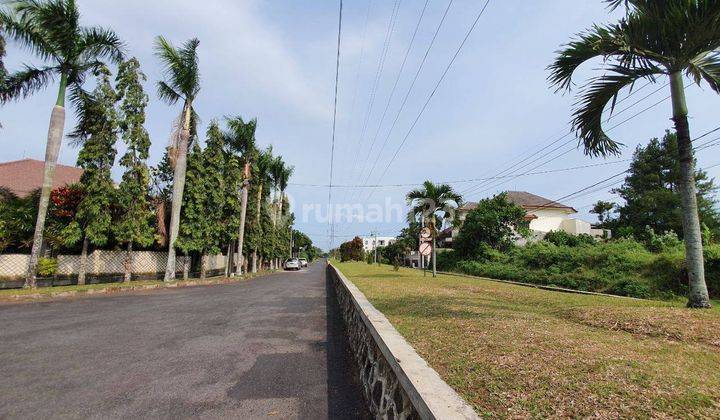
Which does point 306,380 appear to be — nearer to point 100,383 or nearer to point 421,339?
point 421,339

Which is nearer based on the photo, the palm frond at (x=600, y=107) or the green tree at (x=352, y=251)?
the palm frond at (x=600, y=107)

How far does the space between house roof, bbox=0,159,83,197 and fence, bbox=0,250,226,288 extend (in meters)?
4.96

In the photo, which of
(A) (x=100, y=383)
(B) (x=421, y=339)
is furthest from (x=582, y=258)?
(A) (x=100, y=383)

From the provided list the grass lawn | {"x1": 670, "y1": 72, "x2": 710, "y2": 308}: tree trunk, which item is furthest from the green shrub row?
the grass lawn

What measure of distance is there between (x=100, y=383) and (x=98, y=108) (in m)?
17.4

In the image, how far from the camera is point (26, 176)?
79.4 feet

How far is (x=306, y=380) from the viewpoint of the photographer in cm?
514

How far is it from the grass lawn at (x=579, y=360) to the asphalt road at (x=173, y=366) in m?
1.38

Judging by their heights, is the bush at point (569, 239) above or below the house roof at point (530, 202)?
below

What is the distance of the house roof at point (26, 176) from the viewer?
2236cm

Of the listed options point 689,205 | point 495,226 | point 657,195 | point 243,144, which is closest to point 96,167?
point 243,144

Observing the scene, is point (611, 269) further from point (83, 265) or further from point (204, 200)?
point (83, 265)

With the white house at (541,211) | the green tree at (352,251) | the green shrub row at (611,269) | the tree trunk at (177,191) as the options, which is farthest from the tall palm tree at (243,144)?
the green tree at (352,251)

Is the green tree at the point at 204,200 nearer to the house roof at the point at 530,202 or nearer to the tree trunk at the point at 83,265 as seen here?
the tree trunk at the point at 83,265
